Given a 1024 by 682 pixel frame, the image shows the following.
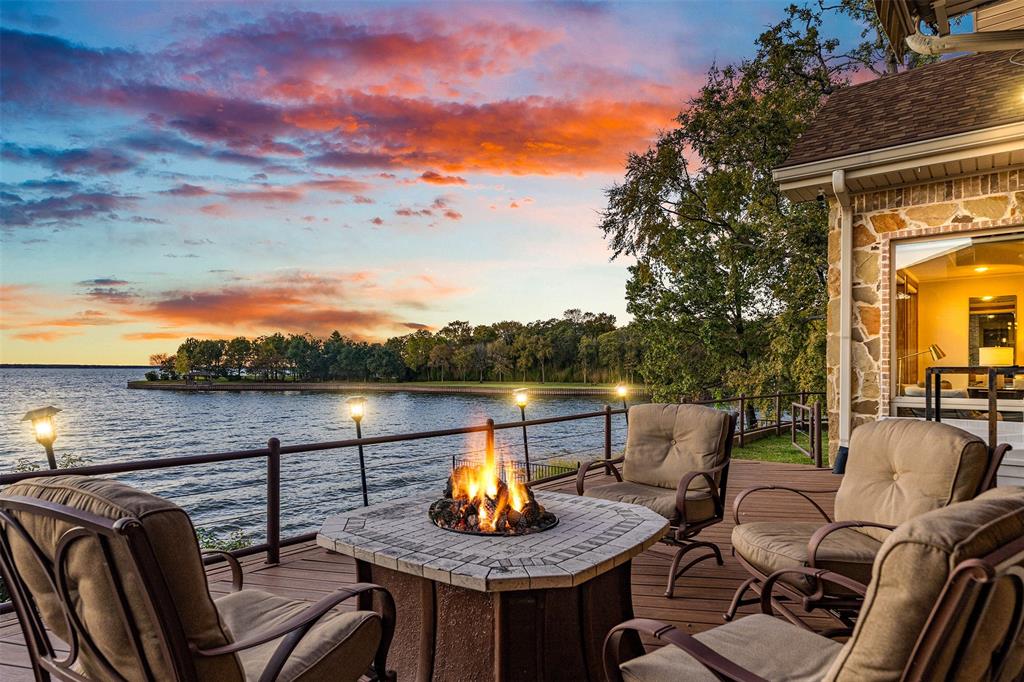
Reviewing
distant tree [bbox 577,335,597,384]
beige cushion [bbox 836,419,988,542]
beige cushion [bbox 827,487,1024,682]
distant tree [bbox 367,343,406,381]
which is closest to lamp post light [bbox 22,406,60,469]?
beige cushion [bbox 827,487,1024,682]

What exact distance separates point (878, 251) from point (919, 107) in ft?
5.63

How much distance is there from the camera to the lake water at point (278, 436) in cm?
1798

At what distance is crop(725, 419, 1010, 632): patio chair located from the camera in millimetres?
2586

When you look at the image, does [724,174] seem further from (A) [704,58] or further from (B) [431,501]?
(B) [431,501]

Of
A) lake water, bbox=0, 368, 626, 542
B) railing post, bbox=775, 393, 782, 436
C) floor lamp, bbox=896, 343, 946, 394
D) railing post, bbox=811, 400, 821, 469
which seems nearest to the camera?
floor lamp, bbox=896, 343, 946, 394

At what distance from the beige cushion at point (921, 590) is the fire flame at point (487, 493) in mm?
1524

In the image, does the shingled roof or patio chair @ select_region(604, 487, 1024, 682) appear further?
the shingled roof

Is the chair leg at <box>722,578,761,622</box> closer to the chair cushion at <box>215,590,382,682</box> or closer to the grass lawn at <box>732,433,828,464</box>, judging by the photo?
the chair cushion at <box>215,590,382,682</box>

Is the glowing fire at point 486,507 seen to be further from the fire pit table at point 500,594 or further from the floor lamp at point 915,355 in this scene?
the floor lamp at point 915,355

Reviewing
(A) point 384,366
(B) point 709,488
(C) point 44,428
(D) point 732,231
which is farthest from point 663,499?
(A) point 384,366

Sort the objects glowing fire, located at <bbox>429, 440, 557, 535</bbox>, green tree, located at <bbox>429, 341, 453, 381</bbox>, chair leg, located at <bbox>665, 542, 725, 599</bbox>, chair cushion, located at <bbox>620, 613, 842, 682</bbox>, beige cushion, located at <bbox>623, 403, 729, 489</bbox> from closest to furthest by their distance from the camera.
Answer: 1. chair cushion, located at <bbox>620, 613, 842, 682</bbox>
2. glowing fire, located at <bbox>429, 440, 557, 535</bbox>
3. chair leg, located at <bbox>665, 542, 725, 599</bbox>
4. beige cushion, located at <bbox>623, 403, 729, 489</bbox>
5. green tree, located at <bbox>429, 341, 453, 381</bbox>

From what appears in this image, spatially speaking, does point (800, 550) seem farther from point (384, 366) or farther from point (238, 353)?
point (238, 353)

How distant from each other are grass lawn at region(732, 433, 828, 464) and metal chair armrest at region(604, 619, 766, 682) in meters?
7.58

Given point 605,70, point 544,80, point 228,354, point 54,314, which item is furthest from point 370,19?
point 228,354
